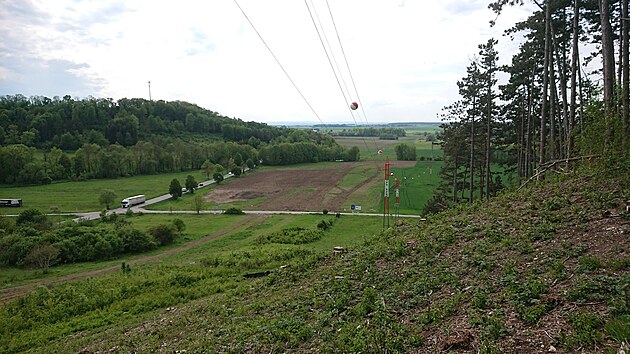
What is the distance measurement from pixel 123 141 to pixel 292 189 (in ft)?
243

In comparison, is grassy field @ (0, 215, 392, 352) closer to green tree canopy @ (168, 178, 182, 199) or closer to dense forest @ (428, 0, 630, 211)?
dense forest @ (428, 0, 630, 211)

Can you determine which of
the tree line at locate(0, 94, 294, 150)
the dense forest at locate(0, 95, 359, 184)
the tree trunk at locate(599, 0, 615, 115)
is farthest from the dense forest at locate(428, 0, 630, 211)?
the tree line at locate(0, 94, 294, 150)

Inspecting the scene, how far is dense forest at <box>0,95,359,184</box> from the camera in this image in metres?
74.2

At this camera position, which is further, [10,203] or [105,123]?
[105,123]

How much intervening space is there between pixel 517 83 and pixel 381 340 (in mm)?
25291

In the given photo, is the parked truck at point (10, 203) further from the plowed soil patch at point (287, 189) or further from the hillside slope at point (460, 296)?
the hillside slope at point (460, 296)

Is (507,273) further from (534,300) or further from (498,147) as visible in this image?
(498,147)

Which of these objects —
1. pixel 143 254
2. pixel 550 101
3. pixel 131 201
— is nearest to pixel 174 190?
pixel 131 201

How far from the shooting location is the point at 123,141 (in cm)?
11450

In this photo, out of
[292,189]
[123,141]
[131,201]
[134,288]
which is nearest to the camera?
[134,288]

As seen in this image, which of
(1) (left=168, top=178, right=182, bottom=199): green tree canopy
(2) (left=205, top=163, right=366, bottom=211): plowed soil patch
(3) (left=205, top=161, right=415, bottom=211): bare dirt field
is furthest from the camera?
(1) (left=168, top=178, right=182, bottom=199): green tree canopy

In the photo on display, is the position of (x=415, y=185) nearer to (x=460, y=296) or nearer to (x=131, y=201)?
(x=131, y=201)

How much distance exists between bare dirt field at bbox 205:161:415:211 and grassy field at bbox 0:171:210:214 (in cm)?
1347

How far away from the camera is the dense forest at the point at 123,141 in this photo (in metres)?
74.2
